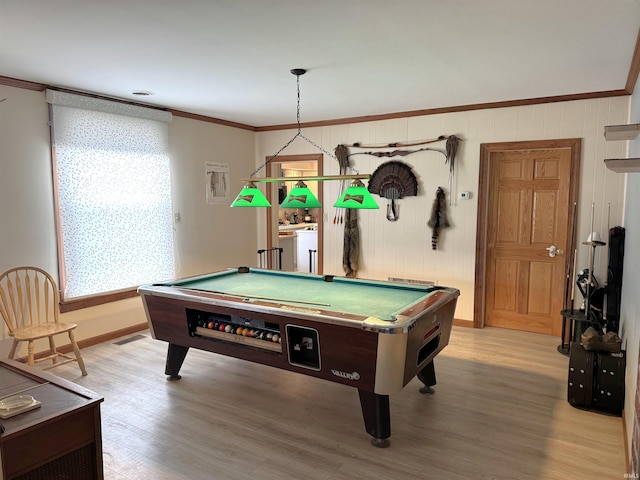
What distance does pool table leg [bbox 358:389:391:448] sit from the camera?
2.64 m

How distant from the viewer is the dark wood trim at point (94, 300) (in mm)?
4199

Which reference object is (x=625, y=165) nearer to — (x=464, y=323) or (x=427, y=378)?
Result: (x=427, y=378)

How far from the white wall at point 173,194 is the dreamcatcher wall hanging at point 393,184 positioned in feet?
6.67

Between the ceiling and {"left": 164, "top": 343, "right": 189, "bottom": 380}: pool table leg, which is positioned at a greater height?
the ceiling

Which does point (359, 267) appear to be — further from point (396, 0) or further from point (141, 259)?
point (396, 0)

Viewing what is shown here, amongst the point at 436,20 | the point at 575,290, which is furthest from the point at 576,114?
the point at 436,20

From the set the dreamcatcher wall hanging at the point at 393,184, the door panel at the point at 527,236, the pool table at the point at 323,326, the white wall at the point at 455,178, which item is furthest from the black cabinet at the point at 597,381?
the dreamcatcher wall hanging at the point at 393,184

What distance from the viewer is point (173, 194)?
17.2ft

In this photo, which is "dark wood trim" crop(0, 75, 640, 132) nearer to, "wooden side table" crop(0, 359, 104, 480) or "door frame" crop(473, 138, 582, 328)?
"door frame" crop(473, 138, 582, 328)

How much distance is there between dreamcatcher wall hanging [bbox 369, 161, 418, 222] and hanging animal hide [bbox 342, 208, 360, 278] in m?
0.44

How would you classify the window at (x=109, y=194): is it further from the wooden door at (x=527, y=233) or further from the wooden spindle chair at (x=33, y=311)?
the wooden door at (x=527, y=233)

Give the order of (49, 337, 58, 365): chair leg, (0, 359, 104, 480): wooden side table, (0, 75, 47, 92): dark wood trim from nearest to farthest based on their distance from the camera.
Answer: (0, 359, 104, 480): wooden side table → (0, 75, 47, 92): dark wood trim → (49, 337, 58, 365): chair leg

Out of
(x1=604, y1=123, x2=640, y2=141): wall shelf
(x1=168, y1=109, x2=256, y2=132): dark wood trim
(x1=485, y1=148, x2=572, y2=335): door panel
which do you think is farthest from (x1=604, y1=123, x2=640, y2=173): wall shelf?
(x1=168, y1=109, x2=256, y2=132): dark wood trim

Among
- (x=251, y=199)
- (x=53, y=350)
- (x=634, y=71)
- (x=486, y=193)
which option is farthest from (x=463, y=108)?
(x=53, y=350)
